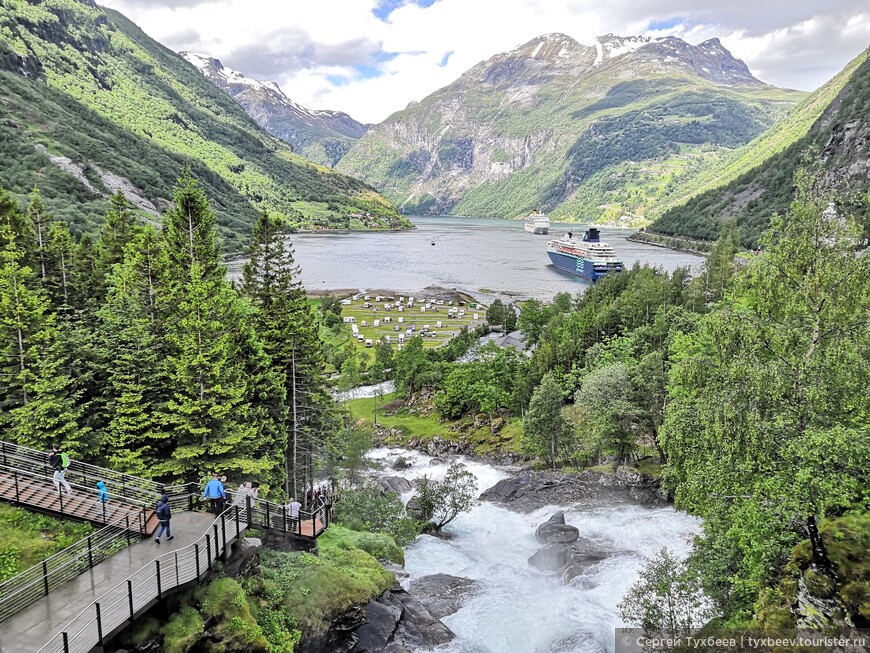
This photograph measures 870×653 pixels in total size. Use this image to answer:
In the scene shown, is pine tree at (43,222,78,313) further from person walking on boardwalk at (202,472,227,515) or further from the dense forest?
person walking on boardwalk at (202,472,227,515)

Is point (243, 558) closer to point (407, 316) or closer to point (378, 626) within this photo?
point (378, 626)

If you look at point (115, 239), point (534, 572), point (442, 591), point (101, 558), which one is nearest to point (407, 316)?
point (115, 239)

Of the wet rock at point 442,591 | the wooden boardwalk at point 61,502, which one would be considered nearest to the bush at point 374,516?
the wet rock at point 442,591

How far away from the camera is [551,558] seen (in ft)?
108

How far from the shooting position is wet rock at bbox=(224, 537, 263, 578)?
18984 millimetres

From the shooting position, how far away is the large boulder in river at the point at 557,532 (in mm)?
35125

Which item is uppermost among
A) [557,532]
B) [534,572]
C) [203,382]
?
[203,382]

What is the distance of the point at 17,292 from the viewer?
90.7 ft

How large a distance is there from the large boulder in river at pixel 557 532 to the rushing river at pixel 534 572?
0.63 metres

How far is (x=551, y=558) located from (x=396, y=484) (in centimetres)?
2378

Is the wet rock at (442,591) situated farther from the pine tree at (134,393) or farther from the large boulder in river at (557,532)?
the pine tree at (134,393)

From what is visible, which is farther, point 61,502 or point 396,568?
point 396,568

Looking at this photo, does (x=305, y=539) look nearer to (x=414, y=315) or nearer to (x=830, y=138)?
(x=414, y=315)

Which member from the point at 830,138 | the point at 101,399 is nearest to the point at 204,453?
the point at 101,399
